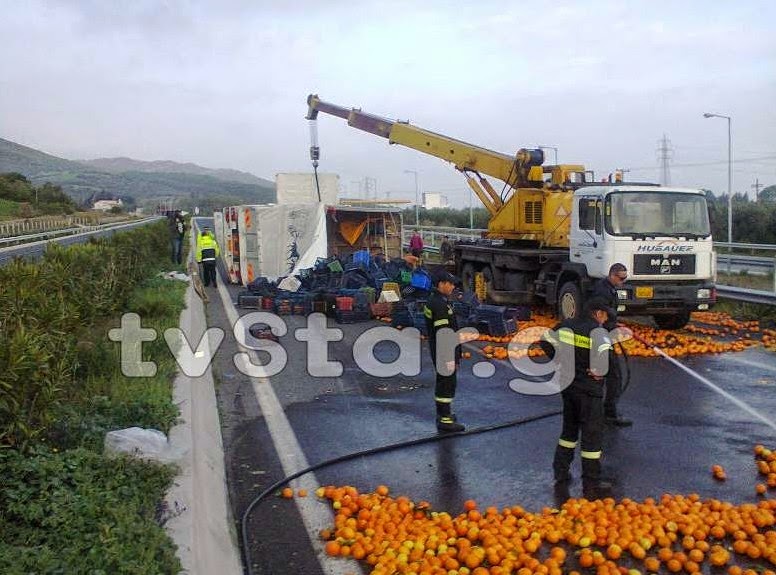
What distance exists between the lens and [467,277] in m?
19.0

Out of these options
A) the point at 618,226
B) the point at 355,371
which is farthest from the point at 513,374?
the point at 618,226

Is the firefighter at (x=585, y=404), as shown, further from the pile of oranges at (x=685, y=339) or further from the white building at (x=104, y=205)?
the white building at (x=104, y=205)

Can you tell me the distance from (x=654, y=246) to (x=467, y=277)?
7.01 metres

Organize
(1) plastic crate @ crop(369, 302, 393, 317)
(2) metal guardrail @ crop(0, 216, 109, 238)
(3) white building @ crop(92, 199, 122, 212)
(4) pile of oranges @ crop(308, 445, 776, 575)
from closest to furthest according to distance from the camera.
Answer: (4) pile of oranges @ crop(308, 445, 776, 575) < (1) plastic crate @ crop(369, 302, 393, 317) < (2) metal guardrail @ crop(0, 216, 109, 238) < (3) white building @ crop(92, 199, 122, 212)

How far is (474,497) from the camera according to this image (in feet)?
19.2

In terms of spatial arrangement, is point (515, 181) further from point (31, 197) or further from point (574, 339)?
point (31, 197)

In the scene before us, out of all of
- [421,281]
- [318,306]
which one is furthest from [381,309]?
[318,306]

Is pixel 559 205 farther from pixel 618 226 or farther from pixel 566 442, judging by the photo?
pixel 566 442

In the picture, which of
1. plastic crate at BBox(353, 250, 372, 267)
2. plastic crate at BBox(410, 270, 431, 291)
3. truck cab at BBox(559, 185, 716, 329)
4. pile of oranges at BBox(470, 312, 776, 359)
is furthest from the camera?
plastic crate at BBox(353, 250, 372, 267)

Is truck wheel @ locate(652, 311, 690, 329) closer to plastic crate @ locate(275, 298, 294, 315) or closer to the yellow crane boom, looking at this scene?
the yellow crane boom

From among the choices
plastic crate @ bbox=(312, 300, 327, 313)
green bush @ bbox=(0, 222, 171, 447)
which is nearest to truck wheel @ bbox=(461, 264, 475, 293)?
plastic crate @ bbox=(312, 300, 327, 313)

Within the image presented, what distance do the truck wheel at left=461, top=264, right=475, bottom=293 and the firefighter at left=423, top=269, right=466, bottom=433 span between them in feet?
36.0

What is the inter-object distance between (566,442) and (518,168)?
11.7 meters

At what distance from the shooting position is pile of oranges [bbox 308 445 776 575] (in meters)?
4.58
